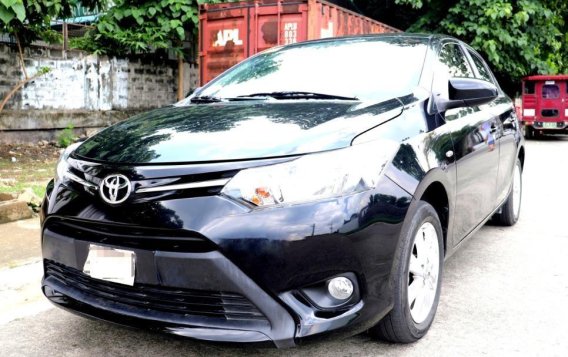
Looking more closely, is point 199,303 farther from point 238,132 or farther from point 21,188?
point 21,188

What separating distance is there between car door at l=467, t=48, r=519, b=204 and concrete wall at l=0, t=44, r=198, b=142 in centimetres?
759

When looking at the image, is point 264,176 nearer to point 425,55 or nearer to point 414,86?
point 414,86

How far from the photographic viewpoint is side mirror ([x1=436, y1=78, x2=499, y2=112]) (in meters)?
3.13

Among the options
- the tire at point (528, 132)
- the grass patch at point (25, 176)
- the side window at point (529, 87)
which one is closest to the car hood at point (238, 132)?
the grass patch at point (25, 176)

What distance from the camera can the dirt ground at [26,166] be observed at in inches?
250

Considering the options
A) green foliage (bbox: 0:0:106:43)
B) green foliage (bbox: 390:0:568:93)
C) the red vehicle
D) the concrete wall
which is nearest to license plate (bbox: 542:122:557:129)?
the red vehicle

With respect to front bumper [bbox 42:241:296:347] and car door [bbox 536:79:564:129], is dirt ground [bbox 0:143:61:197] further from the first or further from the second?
car door [bbox 536:79:564:129]

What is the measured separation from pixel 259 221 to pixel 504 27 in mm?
15002

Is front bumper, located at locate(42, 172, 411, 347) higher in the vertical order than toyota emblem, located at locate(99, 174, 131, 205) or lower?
lower

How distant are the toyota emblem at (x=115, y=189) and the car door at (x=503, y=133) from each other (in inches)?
108

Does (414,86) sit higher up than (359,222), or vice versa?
(414,86)

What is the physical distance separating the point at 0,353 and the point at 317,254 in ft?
5.29

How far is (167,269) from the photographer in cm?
213

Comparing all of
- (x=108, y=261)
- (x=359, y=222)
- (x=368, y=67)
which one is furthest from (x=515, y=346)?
(x=108, y=261)
